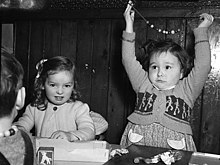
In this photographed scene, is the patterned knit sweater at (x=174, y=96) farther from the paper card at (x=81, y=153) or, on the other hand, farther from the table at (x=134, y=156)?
the paper card at (x=81, y=153)

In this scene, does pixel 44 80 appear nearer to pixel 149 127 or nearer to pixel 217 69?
pixel 149 127

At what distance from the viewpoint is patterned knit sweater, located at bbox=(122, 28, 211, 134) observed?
133 centimetres

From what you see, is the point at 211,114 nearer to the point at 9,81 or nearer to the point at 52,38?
the point at 52,38

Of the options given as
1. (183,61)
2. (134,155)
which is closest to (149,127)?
(183,61)

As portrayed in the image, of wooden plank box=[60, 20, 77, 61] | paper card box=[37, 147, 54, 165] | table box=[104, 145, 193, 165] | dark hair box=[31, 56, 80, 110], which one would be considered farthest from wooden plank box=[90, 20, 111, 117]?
paper card box=[37, 147, 54, 165]

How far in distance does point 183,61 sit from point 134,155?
544mm

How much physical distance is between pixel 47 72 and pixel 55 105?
5.7 inches

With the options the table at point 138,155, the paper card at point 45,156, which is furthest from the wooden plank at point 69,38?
the paper card at point 45,156

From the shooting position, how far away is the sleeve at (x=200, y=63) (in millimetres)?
1313

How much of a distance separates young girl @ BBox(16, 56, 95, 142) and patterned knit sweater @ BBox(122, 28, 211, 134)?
8.6 inches

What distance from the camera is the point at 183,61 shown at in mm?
1396

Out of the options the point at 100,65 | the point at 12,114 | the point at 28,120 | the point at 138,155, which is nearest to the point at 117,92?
the point at 100,65

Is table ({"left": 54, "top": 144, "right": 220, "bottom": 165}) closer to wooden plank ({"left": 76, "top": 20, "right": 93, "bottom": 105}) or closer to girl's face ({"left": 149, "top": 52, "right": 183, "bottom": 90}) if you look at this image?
girl's face ({"left": 149, "top": 52, "right": 183, "bottom": 90})

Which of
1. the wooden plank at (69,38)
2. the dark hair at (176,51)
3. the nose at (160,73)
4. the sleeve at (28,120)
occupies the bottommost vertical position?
the sleeve at (28,120)
